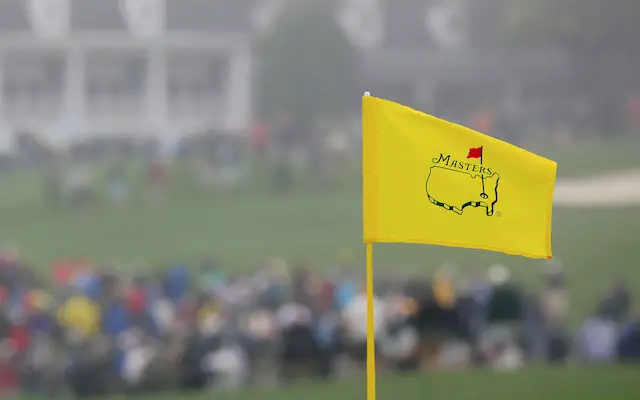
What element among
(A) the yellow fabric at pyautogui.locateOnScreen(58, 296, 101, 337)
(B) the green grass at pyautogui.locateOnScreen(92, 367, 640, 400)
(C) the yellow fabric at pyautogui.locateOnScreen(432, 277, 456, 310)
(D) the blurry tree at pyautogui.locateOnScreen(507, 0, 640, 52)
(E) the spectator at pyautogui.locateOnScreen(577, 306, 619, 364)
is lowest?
(B) the green grass at pyautogui.locateOnScreen(92, 367, 640, 400)

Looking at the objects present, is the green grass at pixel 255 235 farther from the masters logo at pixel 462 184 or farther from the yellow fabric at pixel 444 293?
the masters logo at pixel 462 184

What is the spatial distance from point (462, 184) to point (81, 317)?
5803mm

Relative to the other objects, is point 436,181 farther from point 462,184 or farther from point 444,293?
point 444,293

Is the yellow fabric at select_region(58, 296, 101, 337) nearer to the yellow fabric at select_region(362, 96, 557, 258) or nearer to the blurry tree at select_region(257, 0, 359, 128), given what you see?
the blurry tree at select_region(257, 0, 359, 128)

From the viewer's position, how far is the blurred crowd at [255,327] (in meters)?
9.42

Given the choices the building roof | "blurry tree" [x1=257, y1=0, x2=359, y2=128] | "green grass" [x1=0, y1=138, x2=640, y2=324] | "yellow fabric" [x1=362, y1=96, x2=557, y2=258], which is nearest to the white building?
the building roof

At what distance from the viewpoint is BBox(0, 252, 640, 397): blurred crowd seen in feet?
30.9

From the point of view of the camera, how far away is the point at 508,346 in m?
10.1

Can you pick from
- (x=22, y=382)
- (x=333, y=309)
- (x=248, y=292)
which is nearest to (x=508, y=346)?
(x=333, y=309)

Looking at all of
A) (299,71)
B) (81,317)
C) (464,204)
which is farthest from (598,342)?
(464,204)

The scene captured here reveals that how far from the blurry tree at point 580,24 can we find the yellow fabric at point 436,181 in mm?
7783

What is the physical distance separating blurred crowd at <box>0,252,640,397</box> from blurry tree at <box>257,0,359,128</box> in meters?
1.68

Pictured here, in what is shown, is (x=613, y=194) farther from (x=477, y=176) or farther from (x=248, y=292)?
(x=477, y=176)

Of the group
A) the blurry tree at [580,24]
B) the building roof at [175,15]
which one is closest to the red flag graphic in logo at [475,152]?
the building roof at [175,15]
